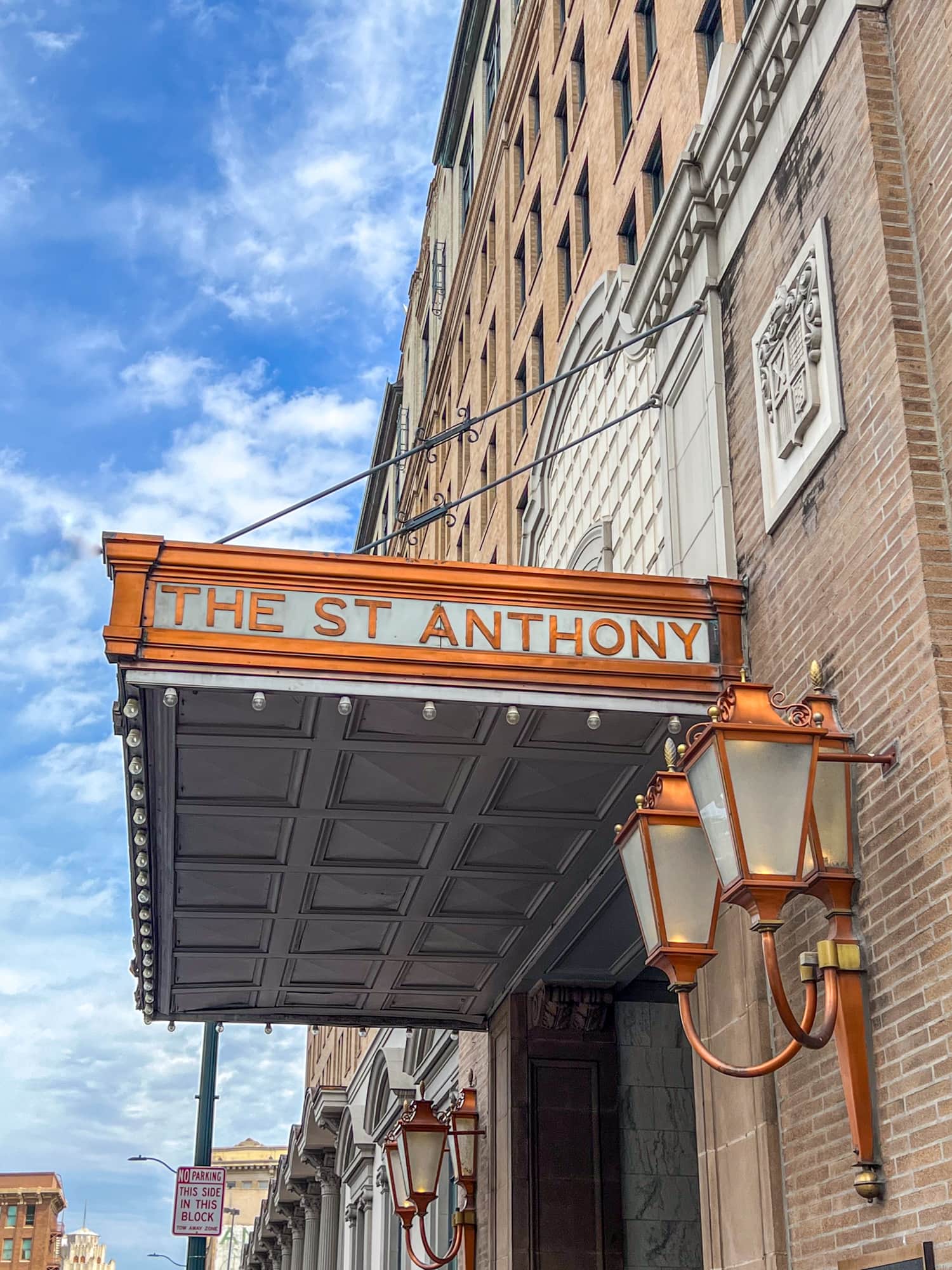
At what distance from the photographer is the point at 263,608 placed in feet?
30.7

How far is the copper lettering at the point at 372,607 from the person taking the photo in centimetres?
947

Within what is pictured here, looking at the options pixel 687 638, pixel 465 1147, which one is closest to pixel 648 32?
pixel 687 638

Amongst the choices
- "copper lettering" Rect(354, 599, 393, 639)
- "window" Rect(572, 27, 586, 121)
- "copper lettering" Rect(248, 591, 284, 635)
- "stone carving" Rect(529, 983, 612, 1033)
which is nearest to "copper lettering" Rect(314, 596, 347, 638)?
"copper lettering" Rect(354, 599, 393, 639)

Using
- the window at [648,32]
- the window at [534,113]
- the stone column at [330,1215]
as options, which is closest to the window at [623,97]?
the window at [648,32]

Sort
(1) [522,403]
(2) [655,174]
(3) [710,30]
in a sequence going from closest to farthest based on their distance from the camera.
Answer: (3) [710,30]
(2) [655,174]
(1) [522,403]

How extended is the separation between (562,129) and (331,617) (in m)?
16.4

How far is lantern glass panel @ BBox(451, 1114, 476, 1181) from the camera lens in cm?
1709

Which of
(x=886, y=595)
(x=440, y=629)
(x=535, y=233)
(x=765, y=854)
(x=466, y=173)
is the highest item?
(x=466, y=173)

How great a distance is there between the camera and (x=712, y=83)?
11.6 metres

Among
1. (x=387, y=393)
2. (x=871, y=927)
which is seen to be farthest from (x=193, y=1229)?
(x=387, y=393)

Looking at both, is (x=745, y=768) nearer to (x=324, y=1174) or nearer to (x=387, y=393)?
(x=324, y=1174)

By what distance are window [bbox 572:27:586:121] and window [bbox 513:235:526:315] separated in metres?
3.57

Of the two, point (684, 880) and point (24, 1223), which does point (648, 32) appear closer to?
point (684, 880)

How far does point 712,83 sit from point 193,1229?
54.6 feet
